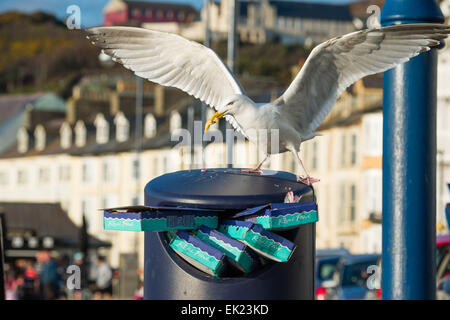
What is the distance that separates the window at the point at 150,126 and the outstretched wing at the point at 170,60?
4564 centimetres

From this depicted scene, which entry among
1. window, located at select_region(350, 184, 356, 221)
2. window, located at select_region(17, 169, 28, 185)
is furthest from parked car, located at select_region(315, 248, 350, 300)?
window, located at select_region(17, 169, 28, 185)

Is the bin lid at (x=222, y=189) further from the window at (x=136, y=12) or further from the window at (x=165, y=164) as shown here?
the window at (x=136, y=12)

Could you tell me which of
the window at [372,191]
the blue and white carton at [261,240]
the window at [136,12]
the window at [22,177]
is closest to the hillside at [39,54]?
the window at [136,12]

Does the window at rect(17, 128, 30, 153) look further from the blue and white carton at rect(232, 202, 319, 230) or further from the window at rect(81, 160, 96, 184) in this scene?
the blue and white carton at rect(232, 202, 319, 230)

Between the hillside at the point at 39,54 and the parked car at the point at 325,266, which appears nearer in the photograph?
the parked car at the point at 325,266

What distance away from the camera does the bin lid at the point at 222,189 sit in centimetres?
404

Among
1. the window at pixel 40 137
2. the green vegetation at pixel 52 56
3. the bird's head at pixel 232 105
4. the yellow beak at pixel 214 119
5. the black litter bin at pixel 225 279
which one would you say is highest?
the green vegetation at pixel 52 56

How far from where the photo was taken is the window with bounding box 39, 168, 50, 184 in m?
56.0

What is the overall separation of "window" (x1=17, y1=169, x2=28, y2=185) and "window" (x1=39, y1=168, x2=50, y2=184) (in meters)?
2.30

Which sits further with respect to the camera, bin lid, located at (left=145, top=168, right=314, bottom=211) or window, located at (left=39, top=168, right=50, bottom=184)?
window, located at (left=39, top=168, right=50, bottom=184)

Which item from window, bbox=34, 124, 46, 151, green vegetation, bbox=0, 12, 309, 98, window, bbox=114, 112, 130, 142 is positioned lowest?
window, bbox=34, 124, 46, 151

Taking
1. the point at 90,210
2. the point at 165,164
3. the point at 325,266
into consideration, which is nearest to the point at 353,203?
the point at 165,164
